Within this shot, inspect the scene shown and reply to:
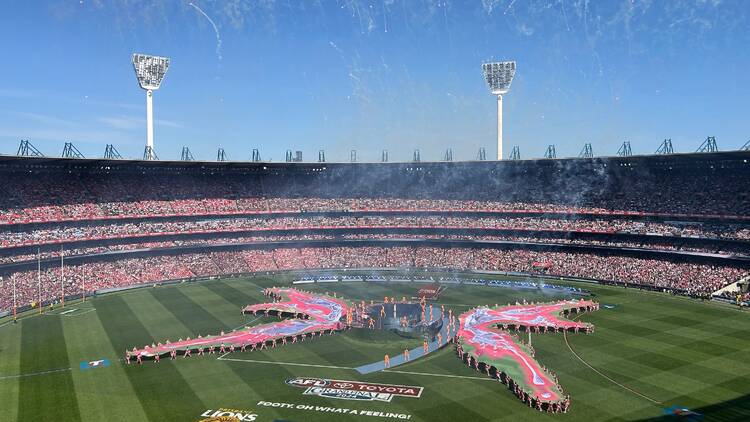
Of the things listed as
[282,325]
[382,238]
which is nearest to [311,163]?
[382,238]

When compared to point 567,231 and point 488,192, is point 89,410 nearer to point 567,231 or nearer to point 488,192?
point 567,231

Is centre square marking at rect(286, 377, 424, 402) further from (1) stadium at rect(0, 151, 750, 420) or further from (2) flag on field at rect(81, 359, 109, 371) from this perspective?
(2) flag on field at rect(81, 359, 109, 371)

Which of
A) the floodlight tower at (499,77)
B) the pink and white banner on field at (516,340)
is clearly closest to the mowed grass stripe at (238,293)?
the pink and white banner on field at (516,340)

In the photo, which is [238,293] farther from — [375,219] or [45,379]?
[375,219]

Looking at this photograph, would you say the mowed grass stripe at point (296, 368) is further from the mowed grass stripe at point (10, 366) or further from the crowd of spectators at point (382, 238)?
the crowd of spectators at point (382, 238)

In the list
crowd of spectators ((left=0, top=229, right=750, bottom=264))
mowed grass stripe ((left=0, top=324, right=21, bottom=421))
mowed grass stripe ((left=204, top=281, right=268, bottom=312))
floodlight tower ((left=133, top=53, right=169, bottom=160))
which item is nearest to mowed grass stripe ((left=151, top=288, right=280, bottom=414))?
mowed grass stripe ((left=204, top=281, right=268, bottom=312))
